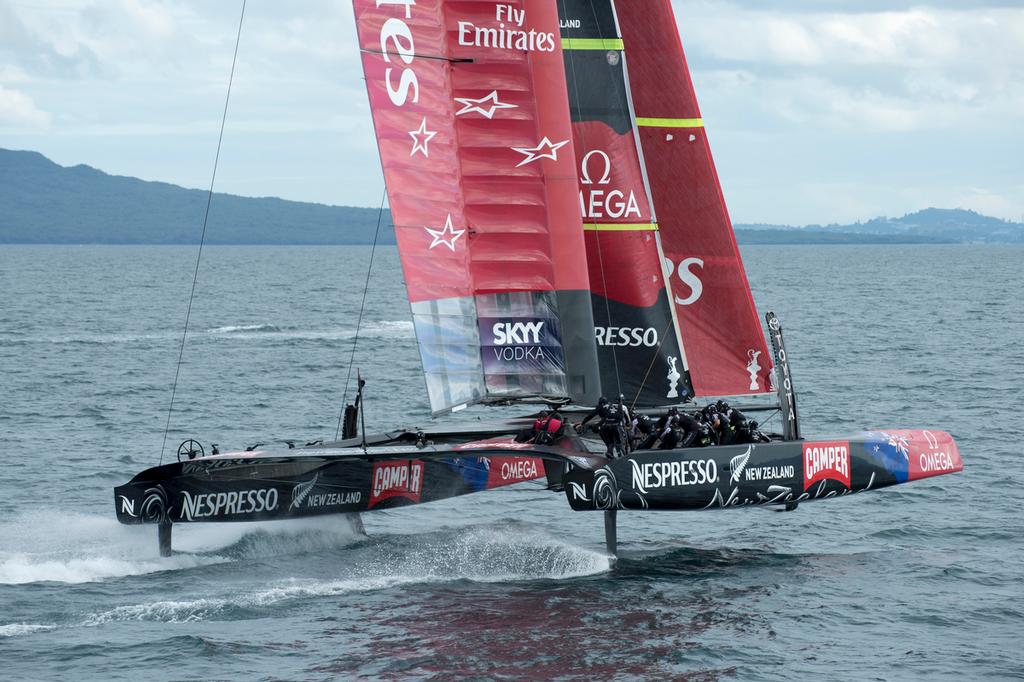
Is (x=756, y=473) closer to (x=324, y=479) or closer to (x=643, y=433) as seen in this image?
(x=643, y=433)

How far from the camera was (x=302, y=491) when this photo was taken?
1975cm

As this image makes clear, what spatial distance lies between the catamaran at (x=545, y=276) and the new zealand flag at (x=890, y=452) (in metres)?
0.03

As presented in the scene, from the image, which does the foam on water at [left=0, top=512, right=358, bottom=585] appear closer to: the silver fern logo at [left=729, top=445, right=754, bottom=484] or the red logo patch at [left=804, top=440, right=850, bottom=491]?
the silver fern logo at [left=729, top=445, right=754, bottom=484]

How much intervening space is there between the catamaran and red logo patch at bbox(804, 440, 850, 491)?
36 mm

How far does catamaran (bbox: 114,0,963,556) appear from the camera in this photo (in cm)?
1872

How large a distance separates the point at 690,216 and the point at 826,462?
4.42 metres

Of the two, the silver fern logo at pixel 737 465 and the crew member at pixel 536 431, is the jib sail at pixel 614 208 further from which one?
the silver fern logo at pixel 737 465

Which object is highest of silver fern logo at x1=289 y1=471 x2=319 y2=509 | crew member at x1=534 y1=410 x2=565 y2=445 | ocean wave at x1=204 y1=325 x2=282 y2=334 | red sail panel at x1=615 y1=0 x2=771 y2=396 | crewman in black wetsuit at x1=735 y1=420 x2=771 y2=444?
ocean wave at x1=204 y1=325 x2=282 y2=334

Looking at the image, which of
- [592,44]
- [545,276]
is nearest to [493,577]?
[545,276]

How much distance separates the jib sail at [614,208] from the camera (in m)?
21.3

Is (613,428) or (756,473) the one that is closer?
(613,428)

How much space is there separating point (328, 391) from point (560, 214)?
21.8 metres

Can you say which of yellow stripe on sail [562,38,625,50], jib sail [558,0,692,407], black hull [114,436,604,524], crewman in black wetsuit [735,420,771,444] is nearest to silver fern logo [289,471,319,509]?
black hull [114,436,604,524]

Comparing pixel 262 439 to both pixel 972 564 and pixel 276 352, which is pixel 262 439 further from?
pixel 276 352
